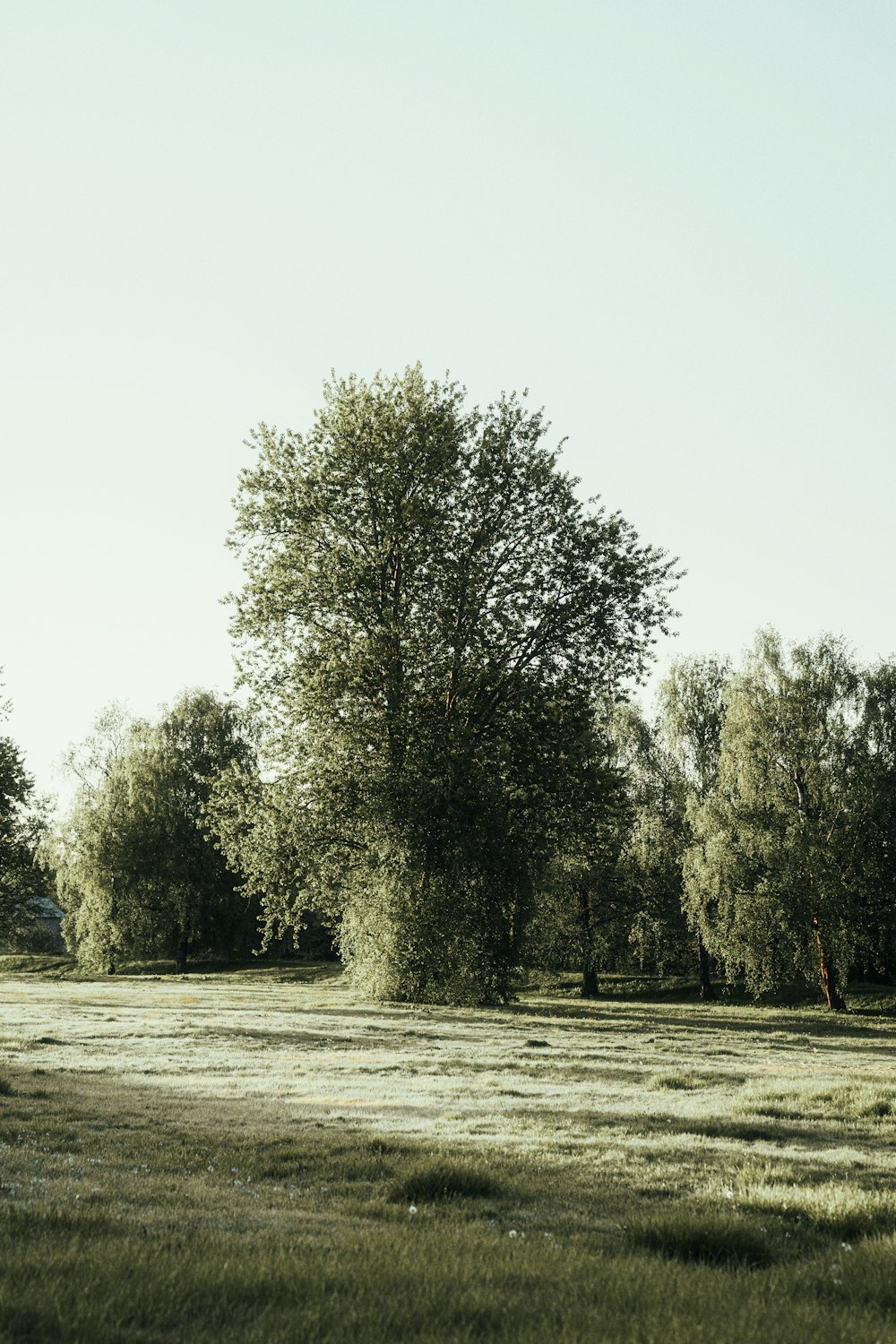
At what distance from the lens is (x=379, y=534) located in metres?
36.1

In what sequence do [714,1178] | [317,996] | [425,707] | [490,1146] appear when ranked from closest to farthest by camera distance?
[714,1178] < [490,1146] < [425,707] < [317,996]

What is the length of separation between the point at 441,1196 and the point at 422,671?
91.9 feet

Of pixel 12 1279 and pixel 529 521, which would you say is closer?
pixel 12 1279

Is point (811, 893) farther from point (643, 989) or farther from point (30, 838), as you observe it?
point (30, 838)

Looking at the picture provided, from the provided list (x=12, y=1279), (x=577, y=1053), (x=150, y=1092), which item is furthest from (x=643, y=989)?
(x=12, y=1279)

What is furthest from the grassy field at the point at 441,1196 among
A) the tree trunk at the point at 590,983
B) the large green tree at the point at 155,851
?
the large green tree at the point at 155,851

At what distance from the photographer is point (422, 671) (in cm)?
3581

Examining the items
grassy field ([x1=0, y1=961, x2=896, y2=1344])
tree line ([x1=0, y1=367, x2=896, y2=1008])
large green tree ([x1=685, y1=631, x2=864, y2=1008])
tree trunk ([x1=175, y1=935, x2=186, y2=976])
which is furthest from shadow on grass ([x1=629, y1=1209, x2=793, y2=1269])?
tree trunk ([x1=175, y1=935, x2=186, y2=976])

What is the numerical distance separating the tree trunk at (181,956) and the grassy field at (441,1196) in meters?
52.7

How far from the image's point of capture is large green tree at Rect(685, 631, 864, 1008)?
45625 mm

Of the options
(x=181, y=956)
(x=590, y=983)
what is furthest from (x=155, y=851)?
(x=590, y=983)

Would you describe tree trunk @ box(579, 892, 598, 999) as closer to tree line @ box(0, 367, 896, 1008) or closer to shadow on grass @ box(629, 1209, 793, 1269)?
tree line @ box(0, 367, 896, 1008)

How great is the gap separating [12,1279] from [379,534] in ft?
106

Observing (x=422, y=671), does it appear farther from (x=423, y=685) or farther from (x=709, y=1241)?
(x=709, y=1241)
